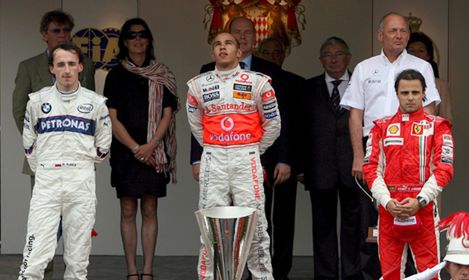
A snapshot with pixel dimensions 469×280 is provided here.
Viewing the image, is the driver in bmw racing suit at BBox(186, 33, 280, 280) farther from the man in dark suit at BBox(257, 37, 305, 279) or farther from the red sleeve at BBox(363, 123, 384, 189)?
the man in dark suit at BBox(257, 37, 305, 279)

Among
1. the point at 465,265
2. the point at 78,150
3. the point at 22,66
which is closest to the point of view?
the point at 465,265

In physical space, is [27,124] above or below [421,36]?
below

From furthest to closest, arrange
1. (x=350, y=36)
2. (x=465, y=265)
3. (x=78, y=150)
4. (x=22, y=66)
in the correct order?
1. (x=350, y=36)
2. (x=22, y=66)
3. (x=78, y=150)
4. (x=465, y=265)

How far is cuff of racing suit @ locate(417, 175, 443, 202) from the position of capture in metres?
7.20

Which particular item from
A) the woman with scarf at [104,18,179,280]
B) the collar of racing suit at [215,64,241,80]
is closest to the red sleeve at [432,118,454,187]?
the collar of racing suit at [215,64,241,80]

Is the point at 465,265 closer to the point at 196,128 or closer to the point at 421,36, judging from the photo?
the point at 196,128

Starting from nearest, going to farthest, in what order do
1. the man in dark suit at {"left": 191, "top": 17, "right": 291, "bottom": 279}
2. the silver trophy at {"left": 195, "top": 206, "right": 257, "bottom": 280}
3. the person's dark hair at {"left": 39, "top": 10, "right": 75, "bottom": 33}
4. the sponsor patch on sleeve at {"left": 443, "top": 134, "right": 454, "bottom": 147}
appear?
the silver trophy at {"left": 195, "top": 206, "right": 257, "bottom": 280}, the sponsor patch on sleeve at {"left": 443, "top": 134, "right": 454, "bottom": 147}, the man in dark suit at {"left": 191, "top": 17, "right": 291, "bottom": 279}, the person's dark hair at {"left": 39, "top": 10, "right": 75, "bottom": 33}

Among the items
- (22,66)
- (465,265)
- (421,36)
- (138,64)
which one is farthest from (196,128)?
(465,265)

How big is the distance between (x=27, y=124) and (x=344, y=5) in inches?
155

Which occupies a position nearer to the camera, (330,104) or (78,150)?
(78,150)

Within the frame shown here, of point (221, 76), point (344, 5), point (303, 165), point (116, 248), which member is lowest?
point (116, 248)

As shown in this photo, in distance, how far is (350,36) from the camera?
1081 centimetres

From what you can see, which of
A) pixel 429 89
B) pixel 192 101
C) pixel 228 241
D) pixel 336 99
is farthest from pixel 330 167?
pixel 228 241

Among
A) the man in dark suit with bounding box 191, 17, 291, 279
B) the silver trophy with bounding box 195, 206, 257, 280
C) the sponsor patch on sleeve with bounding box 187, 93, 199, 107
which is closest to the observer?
the silver trophy with bounding box 195, 206, 257, 280
